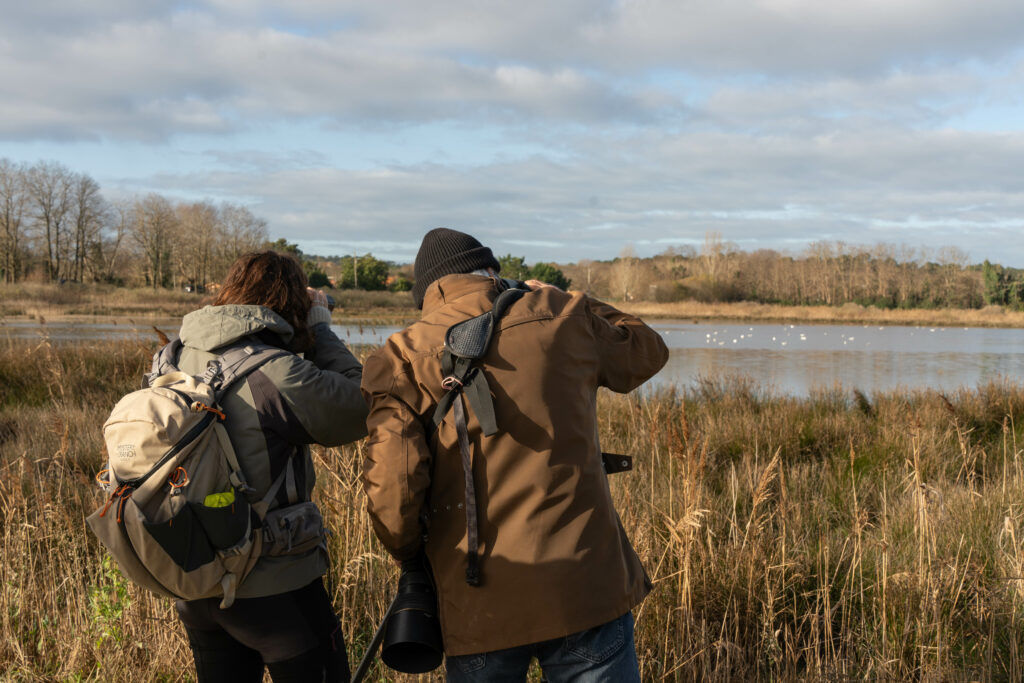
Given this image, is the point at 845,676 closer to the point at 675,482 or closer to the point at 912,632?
the point at 912,632

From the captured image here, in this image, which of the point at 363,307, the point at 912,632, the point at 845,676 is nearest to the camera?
the point at 845,676

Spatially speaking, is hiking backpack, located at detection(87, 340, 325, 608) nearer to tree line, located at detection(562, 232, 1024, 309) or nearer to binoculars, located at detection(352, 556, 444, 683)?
binoculars, located at detection(352, 556, 444, 683)

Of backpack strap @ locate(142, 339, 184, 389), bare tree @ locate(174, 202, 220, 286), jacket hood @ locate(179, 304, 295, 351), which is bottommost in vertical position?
backpack strap @ locate(142, 339, 184, 389)

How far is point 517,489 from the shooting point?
1570 mm

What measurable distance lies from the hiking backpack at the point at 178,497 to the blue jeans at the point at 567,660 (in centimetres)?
61

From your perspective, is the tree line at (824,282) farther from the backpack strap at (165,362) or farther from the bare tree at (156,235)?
the backpack strap at (165,362)

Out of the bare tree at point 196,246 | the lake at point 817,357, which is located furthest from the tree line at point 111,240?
the lake at point 817,357

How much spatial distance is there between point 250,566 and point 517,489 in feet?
2.43

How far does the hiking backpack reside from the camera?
165 centimetres

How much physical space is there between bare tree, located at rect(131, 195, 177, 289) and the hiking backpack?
2163 inches

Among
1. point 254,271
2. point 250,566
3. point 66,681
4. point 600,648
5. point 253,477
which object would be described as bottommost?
point 66,681

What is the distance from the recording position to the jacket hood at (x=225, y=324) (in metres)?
1.91

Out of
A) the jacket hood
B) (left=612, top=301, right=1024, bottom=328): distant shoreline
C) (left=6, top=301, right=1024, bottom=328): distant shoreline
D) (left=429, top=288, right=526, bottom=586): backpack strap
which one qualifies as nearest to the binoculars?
(left=429, top=288, right=526, bottom=586): backpack strap

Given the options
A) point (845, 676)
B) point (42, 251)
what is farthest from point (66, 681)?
point (42, 251)
